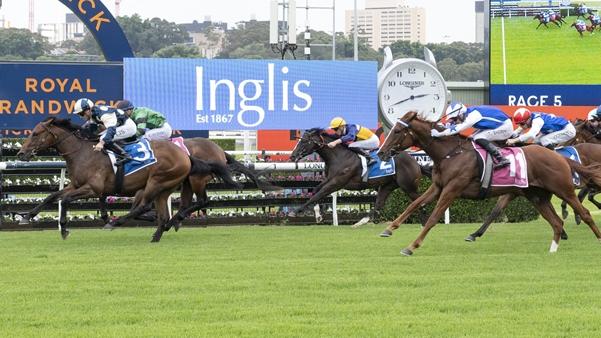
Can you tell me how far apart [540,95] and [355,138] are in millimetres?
15715

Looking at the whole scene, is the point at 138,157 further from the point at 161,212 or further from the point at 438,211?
the point at 438,211

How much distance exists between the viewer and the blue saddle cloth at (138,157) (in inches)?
501

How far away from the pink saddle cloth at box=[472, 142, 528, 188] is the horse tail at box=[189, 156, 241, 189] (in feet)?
11.2

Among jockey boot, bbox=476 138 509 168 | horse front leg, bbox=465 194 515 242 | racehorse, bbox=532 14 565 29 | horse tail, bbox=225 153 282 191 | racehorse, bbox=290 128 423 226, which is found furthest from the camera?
racehorse, bbox=532 14 565 29

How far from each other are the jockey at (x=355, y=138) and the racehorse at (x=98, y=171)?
9.60 feet

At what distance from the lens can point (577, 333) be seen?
663 centimetres

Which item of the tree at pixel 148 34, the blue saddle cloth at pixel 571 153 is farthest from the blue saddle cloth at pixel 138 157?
the tree at pixel 148 34

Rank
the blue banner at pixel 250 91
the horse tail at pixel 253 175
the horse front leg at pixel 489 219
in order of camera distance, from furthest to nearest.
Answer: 1. the blue banner at pixel 250 91
2. the horse tail at pixel 253 175
3. the horse front leg at pixel 489 219

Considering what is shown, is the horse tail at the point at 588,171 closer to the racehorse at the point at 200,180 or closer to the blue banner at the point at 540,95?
the racehorse at the point at 200,180

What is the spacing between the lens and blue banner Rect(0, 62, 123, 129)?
49.3 feet

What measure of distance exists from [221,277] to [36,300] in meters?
1.70

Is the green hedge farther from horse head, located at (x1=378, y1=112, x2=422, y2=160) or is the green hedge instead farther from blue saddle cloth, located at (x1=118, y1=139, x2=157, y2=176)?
horse head, located at (x1=378, y1=112, x2=422, y2=160)

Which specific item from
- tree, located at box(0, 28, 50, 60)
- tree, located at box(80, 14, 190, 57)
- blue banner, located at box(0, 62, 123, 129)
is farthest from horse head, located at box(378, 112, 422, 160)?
tree, located at box(0, 28, 50, 60)

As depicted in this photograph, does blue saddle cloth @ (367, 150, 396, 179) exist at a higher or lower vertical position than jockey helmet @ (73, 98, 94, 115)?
lower
